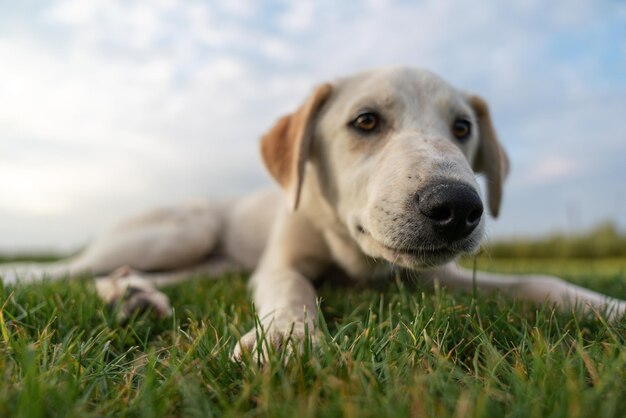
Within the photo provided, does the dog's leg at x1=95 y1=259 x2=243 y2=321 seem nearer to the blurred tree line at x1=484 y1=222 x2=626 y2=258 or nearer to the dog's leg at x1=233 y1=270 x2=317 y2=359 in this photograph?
the dog's leg at x1=233 y1=270 x2=317 y2=359

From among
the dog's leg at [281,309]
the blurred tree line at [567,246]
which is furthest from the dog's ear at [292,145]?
the blurred tree line at [567,246]

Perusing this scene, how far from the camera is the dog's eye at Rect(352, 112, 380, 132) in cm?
336

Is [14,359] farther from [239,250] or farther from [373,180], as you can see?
[239,250]

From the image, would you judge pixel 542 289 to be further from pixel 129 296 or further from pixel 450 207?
pixel 129 296

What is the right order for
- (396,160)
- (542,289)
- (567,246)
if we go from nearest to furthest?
(396,160) < (542,289) < (567,246)

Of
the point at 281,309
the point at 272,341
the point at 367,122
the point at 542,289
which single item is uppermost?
the point at 367,122

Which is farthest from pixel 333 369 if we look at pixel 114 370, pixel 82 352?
pixel 82 352

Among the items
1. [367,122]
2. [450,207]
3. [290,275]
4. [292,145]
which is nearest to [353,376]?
[450,207]

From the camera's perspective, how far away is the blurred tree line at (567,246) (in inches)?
962

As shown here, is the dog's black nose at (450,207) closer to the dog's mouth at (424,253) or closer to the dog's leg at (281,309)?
the dog's mouth at (424,253)

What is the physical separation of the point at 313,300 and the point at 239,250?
2.44 m

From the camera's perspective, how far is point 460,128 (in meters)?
3.55

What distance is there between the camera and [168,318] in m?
3.04

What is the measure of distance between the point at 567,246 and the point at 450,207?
84.9 feet
